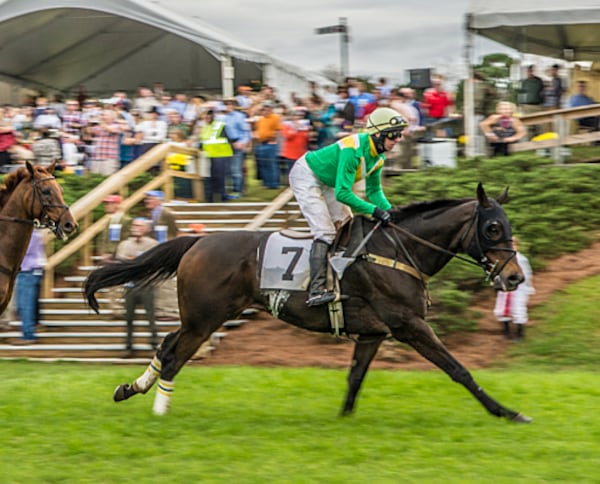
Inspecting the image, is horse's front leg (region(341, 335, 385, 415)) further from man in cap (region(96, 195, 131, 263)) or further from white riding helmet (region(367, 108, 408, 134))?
man in cap (region(96, 195, 131, 263))

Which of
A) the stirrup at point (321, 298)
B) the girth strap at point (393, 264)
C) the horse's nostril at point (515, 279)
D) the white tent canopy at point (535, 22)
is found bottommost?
the stirrup at point (321, 298)

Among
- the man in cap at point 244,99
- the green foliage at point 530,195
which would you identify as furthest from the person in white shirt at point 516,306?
the man in cap at point 244,99

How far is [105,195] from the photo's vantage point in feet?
47.9

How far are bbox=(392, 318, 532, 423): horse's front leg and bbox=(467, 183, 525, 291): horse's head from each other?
66cm

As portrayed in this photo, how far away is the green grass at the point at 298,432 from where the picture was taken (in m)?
6.38

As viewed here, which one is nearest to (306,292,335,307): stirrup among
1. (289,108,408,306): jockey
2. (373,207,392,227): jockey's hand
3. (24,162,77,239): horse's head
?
(289,108,408,306): jockey

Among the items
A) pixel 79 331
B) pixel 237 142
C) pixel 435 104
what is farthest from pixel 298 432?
pixel 435 104

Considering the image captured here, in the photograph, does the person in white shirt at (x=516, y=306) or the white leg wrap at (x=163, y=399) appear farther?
the person in white shirt at (x=516, y=306)

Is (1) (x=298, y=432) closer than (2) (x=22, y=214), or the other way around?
(1) (x=298, y=432)

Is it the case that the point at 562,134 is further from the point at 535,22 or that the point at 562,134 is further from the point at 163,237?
the point at 163,237

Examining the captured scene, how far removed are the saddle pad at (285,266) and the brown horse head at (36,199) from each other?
2.47 meters

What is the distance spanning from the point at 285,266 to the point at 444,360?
1.44 metres

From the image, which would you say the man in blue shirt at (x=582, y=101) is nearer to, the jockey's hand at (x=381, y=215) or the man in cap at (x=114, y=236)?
the man in cap at (x=114, y=236)

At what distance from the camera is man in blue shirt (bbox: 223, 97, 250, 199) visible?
16.3m
